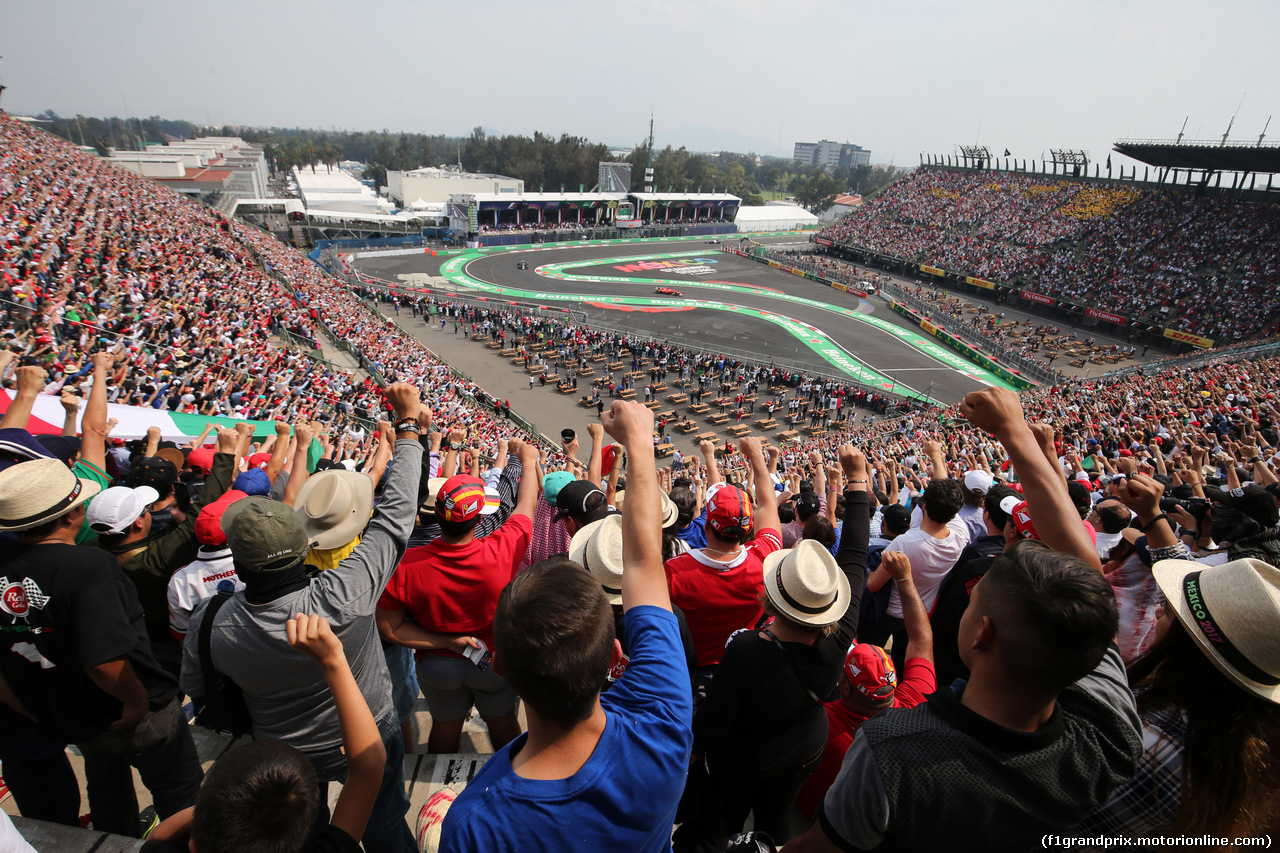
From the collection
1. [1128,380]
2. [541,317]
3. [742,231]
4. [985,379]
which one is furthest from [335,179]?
[1128,380]

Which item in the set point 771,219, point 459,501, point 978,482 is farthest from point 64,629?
point 771,219

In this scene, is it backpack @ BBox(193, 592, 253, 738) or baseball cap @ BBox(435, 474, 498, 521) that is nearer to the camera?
backpack @ BBox(193, 592, 253, 738)

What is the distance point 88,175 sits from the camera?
30.7 m

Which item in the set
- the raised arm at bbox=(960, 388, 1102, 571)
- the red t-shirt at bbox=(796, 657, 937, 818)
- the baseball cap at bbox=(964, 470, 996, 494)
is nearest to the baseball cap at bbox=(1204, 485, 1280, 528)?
the baseball cap at bbox=(964, 470, 996, 494)

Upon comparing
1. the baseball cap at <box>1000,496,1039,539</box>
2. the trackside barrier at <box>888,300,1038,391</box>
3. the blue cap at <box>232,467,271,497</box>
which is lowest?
the trackside barrier at <box>888,300,1038,391</box>

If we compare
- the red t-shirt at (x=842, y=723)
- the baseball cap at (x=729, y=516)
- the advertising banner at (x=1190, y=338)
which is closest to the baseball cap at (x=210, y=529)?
the baseball cap at (x=729, y=516)

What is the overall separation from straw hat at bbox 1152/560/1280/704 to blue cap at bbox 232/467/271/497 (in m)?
5.30

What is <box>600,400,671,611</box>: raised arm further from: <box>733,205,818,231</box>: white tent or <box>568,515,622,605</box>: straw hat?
<box>733,205,818,231</box>: white tent

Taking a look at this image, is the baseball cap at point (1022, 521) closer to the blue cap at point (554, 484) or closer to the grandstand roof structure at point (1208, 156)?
the blue cap at point (554, 484)

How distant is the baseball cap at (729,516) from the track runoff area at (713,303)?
89.5 ft

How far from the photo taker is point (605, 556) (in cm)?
280

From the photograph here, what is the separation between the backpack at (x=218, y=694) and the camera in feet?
8.32

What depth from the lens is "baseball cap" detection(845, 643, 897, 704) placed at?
288cm

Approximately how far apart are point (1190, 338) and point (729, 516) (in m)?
43.4
